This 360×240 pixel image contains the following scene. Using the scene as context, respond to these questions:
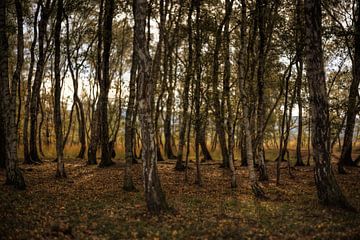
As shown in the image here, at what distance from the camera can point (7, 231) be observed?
817 cm

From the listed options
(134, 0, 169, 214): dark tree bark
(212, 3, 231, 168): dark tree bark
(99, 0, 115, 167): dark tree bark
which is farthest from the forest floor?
(99, 0, 115, 167): dark tree bark

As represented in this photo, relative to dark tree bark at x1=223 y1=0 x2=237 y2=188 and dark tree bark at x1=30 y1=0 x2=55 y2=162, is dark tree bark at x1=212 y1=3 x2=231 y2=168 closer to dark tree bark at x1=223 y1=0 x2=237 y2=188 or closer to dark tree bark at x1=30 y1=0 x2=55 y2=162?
dark tree bark at x1=223 y1=0 x2=237 y2=188

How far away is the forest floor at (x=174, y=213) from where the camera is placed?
9.13 meters

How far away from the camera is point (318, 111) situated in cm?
1212

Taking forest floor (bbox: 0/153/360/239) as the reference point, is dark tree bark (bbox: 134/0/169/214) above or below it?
above

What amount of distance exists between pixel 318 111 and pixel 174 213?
6.68 metres

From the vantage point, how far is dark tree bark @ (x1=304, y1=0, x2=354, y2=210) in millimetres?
11961

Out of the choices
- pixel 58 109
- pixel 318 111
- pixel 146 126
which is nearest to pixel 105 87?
pixel 58 109

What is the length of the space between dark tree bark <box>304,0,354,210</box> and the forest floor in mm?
796

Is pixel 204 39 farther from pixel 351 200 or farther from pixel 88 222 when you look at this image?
pixel 88 222

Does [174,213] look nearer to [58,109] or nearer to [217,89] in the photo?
[58,109]

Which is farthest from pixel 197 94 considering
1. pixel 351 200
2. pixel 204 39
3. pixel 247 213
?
pixel 351 200

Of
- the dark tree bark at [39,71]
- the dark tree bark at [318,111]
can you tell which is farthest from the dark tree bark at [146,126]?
the dark tree bark at [39,71]

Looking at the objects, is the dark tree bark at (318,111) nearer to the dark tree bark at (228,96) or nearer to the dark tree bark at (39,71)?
the dark tree bark at (228,96)
